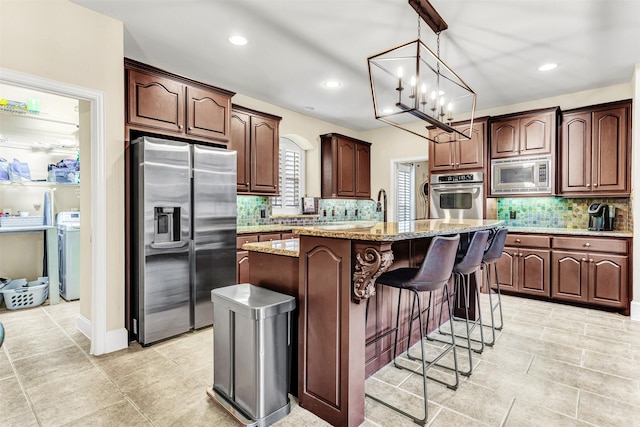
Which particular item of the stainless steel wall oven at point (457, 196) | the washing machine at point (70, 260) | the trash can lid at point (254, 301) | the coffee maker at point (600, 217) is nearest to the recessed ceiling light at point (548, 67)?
the stainless steel wall oven at point (457, 196)

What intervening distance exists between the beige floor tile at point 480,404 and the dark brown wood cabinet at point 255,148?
323 centimetres

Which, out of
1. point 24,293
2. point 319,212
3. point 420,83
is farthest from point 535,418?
point 24,293

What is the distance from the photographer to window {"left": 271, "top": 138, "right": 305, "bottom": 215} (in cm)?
541

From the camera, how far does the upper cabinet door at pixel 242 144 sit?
166 inches

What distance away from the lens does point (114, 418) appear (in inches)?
72.8

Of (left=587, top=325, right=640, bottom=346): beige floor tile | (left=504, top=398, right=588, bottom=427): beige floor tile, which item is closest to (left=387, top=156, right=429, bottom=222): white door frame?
(left=587, top=325, right=640, bottom=346): beige floor tile

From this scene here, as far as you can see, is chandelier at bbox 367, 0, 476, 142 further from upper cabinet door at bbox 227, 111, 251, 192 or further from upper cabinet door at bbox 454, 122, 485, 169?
upper cabinet door at bbox 227, 111, 251, 192

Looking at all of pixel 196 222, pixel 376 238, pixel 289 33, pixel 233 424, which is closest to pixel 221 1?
pixel 289 33

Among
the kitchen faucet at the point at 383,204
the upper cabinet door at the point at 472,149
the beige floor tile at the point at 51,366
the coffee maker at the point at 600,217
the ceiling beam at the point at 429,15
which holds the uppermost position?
the ceiling beam at the point at 429,15

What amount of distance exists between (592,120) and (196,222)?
4.83 metres

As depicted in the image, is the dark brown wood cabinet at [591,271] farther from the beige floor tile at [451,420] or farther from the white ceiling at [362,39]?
the beige floor tile at [451,420]

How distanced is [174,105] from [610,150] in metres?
5.03

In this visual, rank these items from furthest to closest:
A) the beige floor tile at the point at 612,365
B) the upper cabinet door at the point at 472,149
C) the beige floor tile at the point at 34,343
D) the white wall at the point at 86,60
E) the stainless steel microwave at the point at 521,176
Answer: the upper cabinet door at the point at 472,149
the stainless steel microwave at the point at 521,176
the beige floor tile at the point at 34,343
the beige floor tile at the point at 612,365
the white wall at the point at 86,60

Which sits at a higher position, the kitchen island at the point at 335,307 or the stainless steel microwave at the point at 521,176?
the stainless steel microwave at the point at 521,176
